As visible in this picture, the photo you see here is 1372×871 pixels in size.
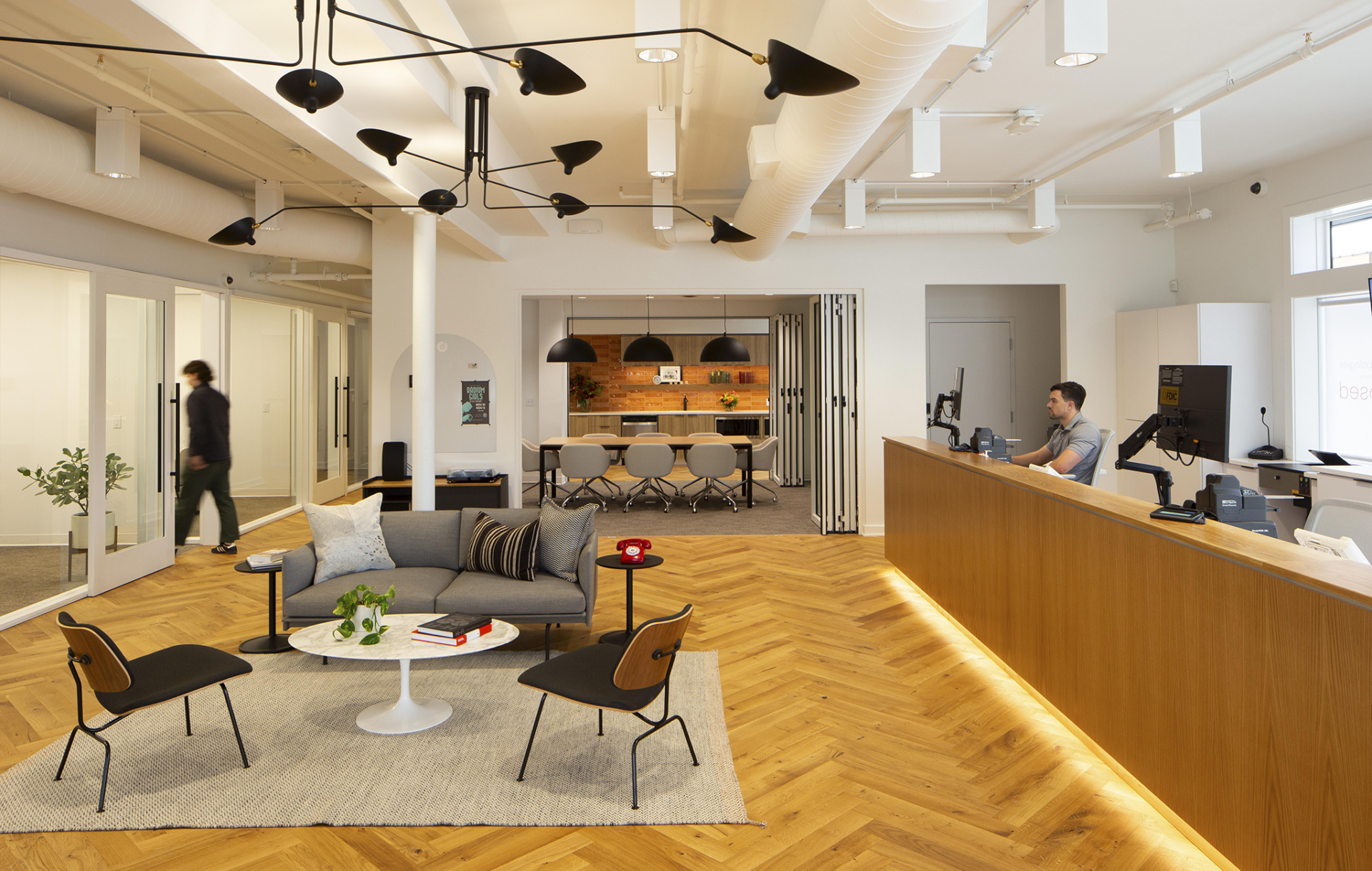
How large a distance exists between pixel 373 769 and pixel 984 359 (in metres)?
8.84

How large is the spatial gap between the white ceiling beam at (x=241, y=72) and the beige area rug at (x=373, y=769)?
2.84 m

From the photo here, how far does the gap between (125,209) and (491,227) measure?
9.69 ft

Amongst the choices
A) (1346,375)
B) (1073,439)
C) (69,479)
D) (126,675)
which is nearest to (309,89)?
(126,675)

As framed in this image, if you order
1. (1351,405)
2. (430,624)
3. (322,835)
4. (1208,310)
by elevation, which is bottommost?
(322,835)

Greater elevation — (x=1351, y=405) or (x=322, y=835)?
(x=1351, y=405)

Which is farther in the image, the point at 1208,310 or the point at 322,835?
the point at 1208,310

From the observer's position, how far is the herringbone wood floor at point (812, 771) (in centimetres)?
269

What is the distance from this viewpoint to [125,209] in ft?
18.9

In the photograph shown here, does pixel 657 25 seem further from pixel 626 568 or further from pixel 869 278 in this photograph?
pixel 869 278

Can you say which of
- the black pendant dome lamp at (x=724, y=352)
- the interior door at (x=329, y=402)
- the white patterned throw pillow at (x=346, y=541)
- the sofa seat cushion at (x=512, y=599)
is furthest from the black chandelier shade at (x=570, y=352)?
the sofa seat cushion at (x=512, y=599)

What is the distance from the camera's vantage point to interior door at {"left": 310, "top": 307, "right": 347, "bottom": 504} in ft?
33.3

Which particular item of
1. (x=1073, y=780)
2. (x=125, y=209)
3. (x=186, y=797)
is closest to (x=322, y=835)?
(x=186, y=797)

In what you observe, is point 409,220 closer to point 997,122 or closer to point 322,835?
point 997,122

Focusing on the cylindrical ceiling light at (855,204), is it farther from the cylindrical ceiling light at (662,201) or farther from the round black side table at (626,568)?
the round black side table at (626,568)
